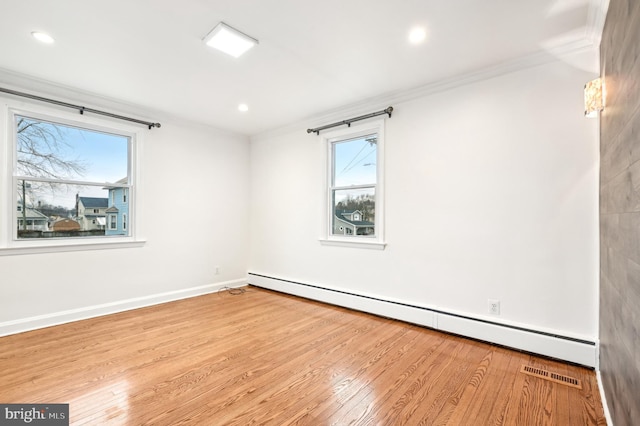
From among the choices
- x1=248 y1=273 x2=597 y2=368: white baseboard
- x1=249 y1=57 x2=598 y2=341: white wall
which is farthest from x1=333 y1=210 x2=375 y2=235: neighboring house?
x1=248 y1=273 x2=597 y2=368: white baseboard

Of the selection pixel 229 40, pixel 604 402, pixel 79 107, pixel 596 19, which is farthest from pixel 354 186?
pixel 79 107

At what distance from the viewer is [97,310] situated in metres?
3.48

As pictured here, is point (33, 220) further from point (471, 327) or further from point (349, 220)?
point (471, 327)


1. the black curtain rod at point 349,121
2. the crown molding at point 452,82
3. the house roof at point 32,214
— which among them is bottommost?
the house roof at point 32,214

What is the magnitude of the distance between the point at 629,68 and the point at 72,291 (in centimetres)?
484

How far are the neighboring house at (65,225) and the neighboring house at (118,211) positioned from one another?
1.01ft

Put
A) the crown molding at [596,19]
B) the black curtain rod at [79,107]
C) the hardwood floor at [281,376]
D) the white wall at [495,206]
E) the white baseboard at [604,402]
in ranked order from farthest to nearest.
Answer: the black curtain rod at [79,107]
the white wall at [495,206]
the crown molding at [596,19]
the hardwood floor at [281,376]
the white baseboard at [604,402]

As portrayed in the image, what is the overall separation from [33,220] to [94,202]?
576mm

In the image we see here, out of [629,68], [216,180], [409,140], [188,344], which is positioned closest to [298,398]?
[188,344]

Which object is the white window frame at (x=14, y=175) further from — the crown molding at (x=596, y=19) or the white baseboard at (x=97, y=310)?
the crown molding at (x=596, y=19)

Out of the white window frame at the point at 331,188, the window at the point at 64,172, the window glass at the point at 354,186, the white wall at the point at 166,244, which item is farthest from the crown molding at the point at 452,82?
the window at the point at 64,172

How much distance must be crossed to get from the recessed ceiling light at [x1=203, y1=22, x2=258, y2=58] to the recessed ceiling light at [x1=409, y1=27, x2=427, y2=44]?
123 cm

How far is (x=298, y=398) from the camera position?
1.90 metres

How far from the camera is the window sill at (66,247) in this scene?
3.01 metres
